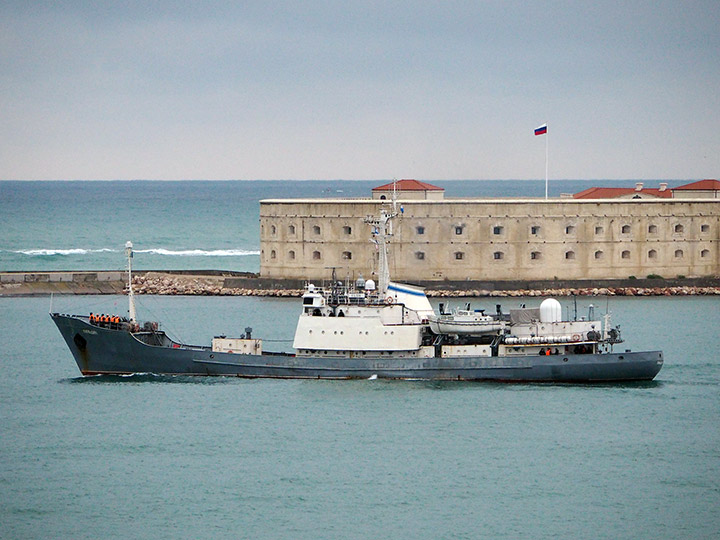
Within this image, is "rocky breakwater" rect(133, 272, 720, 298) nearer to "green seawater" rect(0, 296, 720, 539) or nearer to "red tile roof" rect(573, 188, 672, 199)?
"red tile roof" rect(573, 188, 672, 199)

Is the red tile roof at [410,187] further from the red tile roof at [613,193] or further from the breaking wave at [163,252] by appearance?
the breaking wave at [163,252]

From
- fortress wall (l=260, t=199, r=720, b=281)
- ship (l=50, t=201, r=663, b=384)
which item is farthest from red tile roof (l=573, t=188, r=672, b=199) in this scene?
ship (l=50, t=201, r=663, b=384)

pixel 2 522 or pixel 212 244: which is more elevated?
pixel 212 244

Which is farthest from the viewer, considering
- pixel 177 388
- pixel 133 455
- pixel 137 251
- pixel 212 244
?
pixel 212 244

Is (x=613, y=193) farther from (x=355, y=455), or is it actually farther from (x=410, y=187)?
(x=355, y=455)

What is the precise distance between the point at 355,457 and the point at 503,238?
1209 inches

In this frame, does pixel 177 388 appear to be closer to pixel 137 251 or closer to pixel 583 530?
pixel 583 530

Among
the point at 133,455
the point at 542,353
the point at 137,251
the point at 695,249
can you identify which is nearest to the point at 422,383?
the point at 542,353

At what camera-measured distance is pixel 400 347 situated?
37.7 m

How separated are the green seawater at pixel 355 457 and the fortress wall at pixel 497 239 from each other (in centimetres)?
1893

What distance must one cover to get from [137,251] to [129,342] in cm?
5962

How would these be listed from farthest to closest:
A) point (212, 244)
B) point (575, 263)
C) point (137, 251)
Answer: point (212, 244) < point (137, 251) < point (575, 263)

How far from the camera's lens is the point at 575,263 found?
2377 inches

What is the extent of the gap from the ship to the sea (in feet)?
1.73
